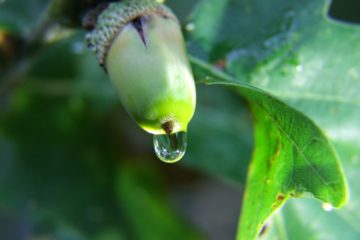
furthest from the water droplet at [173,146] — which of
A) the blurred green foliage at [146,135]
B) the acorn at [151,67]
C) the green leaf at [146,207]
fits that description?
the green leaf at [146,207]

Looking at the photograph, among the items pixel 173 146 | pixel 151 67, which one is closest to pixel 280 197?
pixel 173 146

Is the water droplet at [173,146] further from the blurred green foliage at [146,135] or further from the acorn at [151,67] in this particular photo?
the blurred green foliage at [146,135]

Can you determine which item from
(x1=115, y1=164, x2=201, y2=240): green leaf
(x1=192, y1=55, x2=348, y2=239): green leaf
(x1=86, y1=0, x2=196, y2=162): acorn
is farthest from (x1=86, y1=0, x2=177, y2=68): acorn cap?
(x1=115, y1=164, x2=201, y2=240): green leaf

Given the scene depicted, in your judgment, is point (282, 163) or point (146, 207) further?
point (146, 207)

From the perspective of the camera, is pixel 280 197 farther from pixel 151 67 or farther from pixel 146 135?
pixel 146 135

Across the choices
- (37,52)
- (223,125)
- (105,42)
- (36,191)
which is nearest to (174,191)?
(223,125)

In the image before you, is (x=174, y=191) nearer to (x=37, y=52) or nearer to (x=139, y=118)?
(x=37, y=52)
